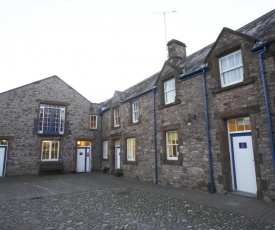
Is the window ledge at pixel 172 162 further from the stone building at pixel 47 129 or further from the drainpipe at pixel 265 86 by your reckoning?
the stone building at pixel 47 129

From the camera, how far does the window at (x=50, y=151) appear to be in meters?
17.1

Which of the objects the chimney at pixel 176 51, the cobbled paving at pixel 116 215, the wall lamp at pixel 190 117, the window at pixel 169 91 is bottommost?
the cobbled paving at pixel 116 215

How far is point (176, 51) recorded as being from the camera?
46.1ft

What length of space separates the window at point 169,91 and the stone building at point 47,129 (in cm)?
975

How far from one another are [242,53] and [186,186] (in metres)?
6.45

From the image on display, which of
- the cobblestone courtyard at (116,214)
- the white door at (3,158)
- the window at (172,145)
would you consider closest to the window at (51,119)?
the white door at (3,158)

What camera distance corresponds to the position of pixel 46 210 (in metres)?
6.62

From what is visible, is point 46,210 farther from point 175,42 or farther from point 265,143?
point 175,42

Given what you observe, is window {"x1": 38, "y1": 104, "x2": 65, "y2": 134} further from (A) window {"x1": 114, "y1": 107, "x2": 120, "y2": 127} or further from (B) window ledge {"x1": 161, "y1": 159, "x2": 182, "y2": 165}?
(B) window ledge {"x1": 161, "y1": 159, "x2": 182, "y2": 165}

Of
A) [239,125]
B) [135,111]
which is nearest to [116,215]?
[239,125]

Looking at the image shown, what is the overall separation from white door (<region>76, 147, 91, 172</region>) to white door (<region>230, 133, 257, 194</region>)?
45.1ft

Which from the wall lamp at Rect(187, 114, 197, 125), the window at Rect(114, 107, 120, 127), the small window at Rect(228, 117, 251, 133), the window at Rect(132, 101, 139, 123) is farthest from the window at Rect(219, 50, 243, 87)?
the window at Rect(114, 107, 120, 127)

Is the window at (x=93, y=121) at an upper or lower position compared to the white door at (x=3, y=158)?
upper

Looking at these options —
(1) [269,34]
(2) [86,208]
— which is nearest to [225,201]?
(2) [86,208]
